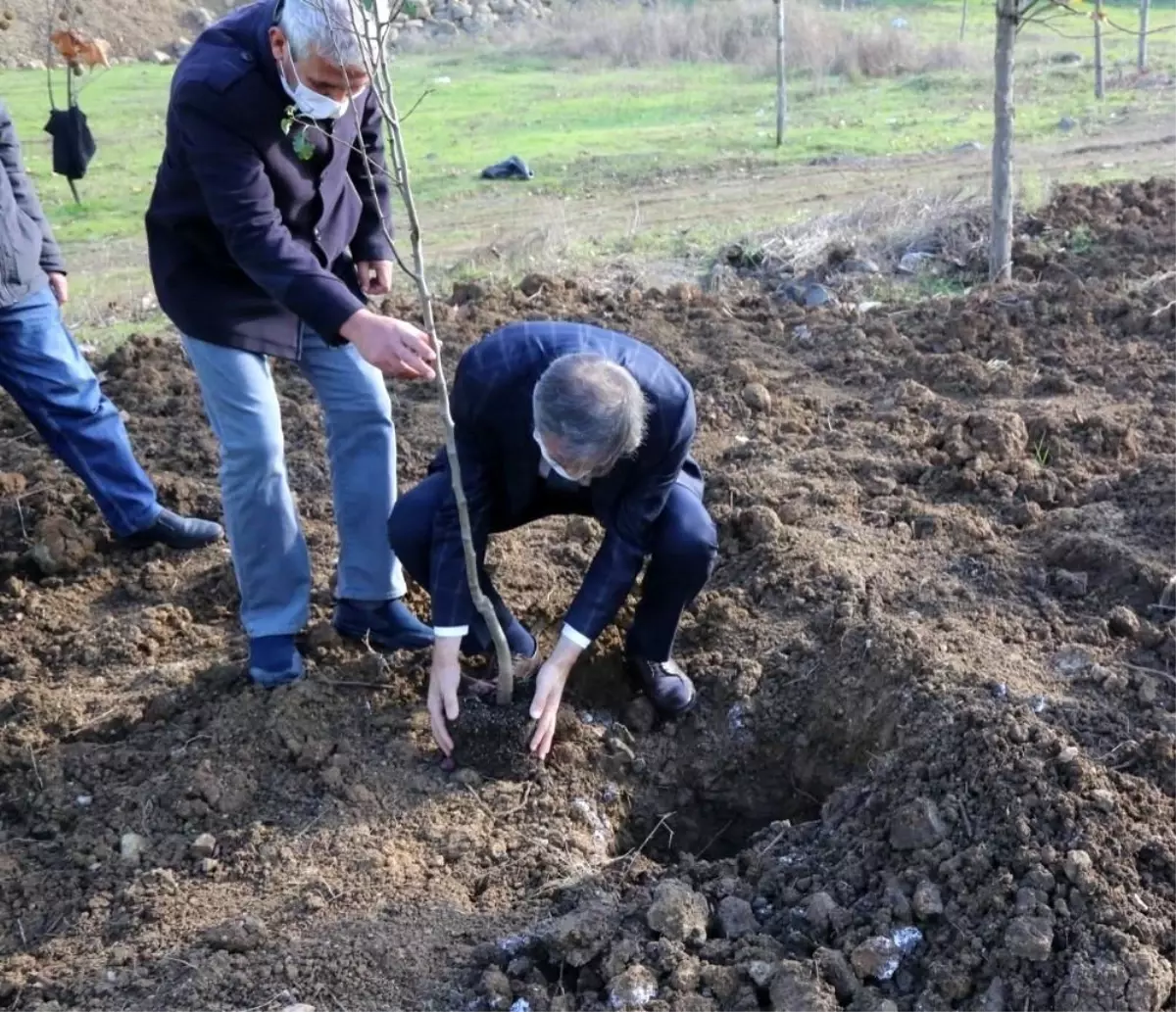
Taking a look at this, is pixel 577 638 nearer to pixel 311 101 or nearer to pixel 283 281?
pixel 283 281

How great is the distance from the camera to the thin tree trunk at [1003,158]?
20.4 ft

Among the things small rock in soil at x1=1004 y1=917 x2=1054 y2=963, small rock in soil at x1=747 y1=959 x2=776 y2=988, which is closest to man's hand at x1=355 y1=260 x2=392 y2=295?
small rock in soil at x1=747 y1=959 x2=776 y2=988

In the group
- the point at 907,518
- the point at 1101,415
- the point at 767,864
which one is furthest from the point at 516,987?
the point at 1101,415

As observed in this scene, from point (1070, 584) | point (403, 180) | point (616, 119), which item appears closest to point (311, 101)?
point (403, 180)

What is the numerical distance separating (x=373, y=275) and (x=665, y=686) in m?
1.47

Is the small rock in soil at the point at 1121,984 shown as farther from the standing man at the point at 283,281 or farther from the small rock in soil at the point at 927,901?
the standing man at the point at 283,281

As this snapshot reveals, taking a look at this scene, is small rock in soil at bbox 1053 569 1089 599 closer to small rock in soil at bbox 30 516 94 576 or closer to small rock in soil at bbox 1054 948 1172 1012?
small rock in soil at bbox 1054 948 1172 1012

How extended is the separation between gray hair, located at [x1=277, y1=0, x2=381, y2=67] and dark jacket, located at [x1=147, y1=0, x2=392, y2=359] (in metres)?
0.16

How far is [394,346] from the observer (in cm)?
296

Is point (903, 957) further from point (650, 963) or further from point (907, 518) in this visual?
point (907, 518)

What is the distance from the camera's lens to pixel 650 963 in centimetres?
267

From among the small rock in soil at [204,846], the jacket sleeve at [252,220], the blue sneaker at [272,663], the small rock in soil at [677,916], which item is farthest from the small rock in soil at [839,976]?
the jacket sleeve at [252,220]

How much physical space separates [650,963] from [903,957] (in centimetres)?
52

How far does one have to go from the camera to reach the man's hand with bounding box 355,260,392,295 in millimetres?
3758
